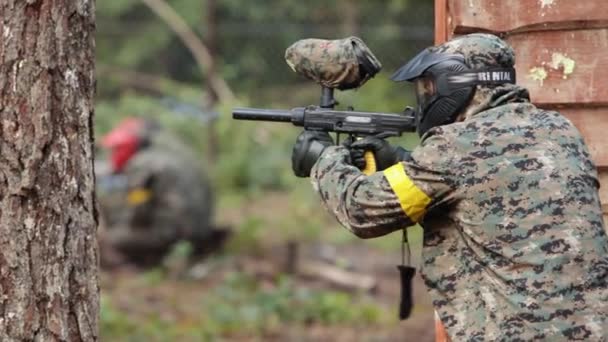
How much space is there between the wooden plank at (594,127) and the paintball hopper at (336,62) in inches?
36.5

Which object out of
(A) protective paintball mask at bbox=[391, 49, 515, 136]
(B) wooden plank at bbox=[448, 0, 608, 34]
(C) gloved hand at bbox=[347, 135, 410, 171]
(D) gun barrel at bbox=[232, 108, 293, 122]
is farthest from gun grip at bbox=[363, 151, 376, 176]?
(B) wooden plank at bbox=[448, 0, 608, 34]

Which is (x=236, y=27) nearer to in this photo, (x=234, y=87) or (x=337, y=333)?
(x=234, y=87)

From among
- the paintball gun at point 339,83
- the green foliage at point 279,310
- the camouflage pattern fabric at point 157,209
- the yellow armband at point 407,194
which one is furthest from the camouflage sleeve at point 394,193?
the camouflage pattern fabric at point 157,209

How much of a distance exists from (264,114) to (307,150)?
305 millimetres

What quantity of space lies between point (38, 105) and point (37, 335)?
745mm

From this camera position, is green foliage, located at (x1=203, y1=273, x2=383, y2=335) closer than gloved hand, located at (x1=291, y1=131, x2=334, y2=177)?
No

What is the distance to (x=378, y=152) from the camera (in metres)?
4.39

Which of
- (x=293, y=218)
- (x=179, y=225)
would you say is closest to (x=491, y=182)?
(x=179, y=225)

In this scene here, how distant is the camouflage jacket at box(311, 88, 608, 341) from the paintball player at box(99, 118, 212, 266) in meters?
8.08

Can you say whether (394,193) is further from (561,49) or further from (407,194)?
(561,49)

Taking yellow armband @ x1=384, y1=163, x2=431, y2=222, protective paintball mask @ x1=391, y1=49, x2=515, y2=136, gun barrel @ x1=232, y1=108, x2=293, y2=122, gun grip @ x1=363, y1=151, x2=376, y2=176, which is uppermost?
protective paintball mask @ x1=391, y1=49, x2=515, y2=136

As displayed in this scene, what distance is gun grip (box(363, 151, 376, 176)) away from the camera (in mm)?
4367

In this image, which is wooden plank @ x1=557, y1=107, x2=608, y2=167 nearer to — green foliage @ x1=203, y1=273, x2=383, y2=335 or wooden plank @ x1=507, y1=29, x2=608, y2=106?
wooden plank @ x1=507, y1=29, x2=608, y2=106

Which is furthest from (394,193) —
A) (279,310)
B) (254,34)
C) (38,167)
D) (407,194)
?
(254,34)
